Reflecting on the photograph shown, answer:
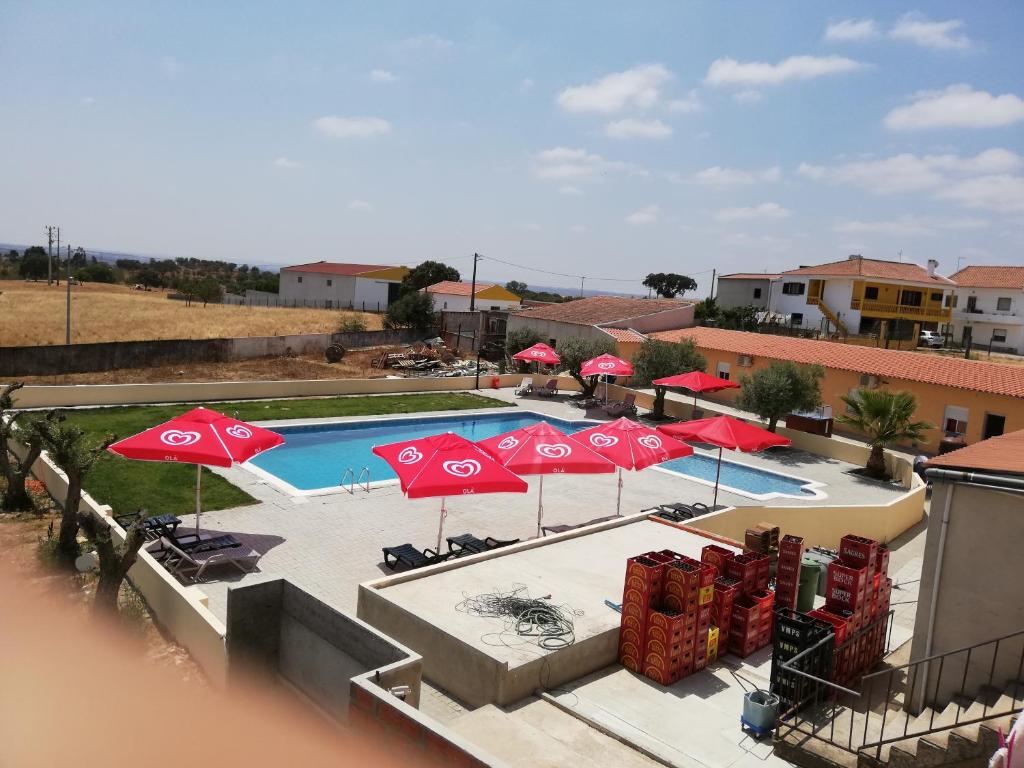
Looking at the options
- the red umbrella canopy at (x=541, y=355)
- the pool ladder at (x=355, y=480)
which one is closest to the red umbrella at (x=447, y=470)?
the pool ladder at (x=355, y=480)

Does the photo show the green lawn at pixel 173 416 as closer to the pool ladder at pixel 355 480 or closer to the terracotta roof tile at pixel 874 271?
the pool ladder at pixel 355 480

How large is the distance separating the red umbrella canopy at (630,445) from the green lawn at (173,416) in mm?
8096

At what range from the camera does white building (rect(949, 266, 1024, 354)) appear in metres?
56.0

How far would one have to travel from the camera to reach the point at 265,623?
9391 mm

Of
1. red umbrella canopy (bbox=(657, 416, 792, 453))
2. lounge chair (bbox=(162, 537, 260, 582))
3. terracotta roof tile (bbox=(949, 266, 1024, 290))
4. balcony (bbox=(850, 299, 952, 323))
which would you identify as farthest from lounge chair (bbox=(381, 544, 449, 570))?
terracotta roof tile (bbox=(949, 266, 1024, 290))

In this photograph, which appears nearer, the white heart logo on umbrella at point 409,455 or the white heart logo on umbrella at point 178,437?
the white heart logo on umbrella at point 409,455

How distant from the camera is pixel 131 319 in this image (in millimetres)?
53625

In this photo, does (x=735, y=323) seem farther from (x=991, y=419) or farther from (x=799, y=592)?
(x=799, y=592)

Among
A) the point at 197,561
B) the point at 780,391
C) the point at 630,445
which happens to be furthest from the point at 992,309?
the point at 197,561

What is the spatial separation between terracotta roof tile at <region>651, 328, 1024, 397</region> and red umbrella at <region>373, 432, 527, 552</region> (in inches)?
876

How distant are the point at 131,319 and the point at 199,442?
46.1 metres

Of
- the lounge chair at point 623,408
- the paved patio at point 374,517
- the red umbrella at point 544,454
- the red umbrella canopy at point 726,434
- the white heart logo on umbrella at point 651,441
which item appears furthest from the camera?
the lounge chair at point 623,408

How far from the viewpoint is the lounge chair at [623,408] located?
3025 cm

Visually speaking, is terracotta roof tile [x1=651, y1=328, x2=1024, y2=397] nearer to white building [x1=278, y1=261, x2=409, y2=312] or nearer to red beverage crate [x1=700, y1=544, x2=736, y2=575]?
red beverage crate [x1=700, y1=544, x2=736, y2=575]
